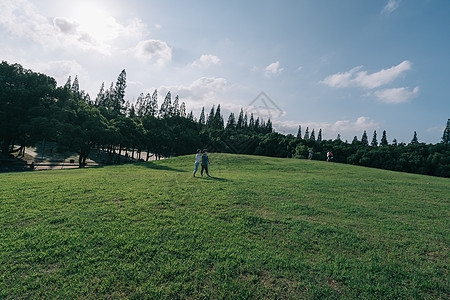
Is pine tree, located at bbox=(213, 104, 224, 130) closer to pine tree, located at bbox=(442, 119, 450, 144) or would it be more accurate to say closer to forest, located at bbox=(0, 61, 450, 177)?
forest, located at bbox=(0, 61, 450, 177)

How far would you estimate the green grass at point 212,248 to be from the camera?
3406 millimetres

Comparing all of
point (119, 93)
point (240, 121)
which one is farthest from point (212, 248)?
point (240, 121)

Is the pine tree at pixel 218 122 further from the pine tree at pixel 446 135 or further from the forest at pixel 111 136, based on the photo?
the pine tree at pixel 446 135

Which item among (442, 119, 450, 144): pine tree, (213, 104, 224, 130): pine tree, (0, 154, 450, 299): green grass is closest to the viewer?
(0, 154, 450, 299): green grass

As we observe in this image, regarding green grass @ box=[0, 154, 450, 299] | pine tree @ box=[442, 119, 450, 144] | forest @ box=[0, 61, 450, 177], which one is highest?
pine tree @ box=[442, 119, 450, 144]

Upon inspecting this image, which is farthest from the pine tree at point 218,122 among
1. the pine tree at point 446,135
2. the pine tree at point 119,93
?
the pine tree at point 446,135

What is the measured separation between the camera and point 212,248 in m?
4.42

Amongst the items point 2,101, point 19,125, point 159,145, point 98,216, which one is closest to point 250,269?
point 98,216

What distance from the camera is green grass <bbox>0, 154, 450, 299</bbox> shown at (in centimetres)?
341

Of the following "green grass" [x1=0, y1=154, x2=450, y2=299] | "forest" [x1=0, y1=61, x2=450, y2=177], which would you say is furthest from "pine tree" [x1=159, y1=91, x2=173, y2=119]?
"green grass" [x1=0, y1=154, x2=450, y2=299]

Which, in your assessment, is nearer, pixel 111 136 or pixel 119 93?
pixel 111 136

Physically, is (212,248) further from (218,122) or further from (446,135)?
(446,135)

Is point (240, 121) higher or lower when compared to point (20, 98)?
higher

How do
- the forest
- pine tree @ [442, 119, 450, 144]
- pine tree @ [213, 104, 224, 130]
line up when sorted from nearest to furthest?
the forest → pine tree @ [442, 119, 450, 144] → pine tree @ [213, 104, 224, 130]
